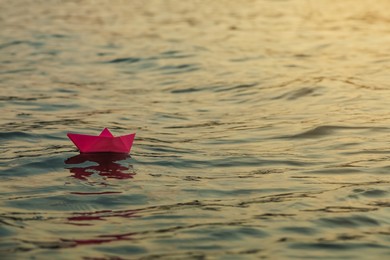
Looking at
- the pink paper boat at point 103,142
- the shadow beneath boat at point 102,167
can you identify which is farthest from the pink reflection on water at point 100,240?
the pink paper boat at point 103,142

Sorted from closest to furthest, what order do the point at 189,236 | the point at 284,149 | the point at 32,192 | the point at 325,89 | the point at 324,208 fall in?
the point at 189,236
the point at 324,208
the point at 32,192
the point at 284,149
the point at 325,89

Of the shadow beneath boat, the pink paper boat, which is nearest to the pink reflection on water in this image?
the shadow beneath boat

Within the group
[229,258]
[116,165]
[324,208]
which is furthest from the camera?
[116,165]

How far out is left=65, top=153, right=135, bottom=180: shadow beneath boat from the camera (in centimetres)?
652

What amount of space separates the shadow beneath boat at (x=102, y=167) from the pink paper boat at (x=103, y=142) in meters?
0.05

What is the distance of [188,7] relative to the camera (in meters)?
20.6

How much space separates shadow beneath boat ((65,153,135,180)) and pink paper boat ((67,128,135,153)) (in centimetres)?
5

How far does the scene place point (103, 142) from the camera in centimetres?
688

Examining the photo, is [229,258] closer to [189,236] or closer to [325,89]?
[189,236]

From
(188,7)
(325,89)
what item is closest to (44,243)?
(325,89)

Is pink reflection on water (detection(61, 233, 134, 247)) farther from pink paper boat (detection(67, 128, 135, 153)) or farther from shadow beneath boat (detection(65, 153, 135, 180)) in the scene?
pink paper boat (detection(67, 128, 135, 153))

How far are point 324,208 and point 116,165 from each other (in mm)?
1825

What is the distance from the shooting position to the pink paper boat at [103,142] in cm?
688

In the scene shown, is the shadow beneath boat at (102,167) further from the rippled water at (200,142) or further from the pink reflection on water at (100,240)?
the pink reflection on water at (100,240)
